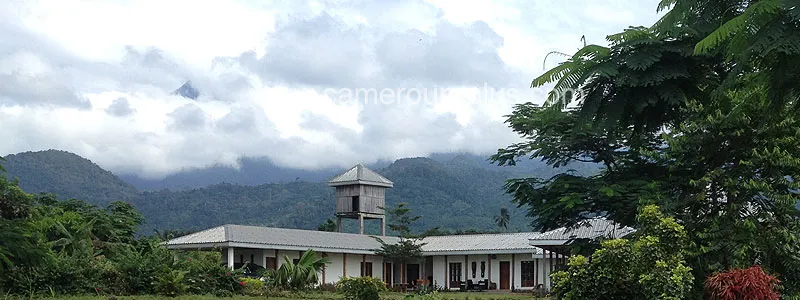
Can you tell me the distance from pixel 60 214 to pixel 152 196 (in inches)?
3798

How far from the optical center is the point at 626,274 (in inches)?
450

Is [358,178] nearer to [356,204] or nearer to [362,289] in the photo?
[356,204]

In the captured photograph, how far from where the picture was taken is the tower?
47.6m

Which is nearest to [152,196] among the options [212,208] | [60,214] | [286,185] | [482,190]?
[212,208]

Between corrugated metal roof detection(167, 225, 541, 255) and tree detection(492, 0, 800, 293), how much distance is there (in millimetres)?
17691

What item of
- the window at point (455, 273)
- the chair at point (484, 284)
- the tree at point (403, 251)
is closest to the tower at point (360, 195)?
the tree at point (403, 251)

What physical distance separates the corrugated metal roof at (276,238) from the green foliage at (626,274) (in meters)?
25.9

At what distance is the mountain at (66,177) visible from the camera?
12081cm

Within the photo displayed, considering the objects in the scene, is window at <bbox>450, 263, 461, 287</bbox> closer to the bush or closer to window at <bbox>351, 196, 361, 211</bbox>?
window at <bbox>351, 196, 361, 211</bbox>

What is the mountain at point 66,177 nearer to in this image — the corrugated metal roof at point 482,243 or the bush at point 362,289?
the corrugated metal roof at point 482,243

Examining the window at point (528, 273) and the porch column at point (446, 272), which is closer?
the window at point (528, 273)

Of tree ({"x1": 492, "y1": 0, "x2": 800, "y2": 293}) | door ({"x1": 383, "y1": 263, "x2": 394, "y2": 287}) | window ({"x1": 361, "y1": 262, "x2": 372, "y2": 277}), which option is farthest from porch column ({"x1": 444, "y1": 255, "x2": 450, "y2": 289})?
tree ({"x1": 492, "y1": 0, "x2": 800, "y2": 293})

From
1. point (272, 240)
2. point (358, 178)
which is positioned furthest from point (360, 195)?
point (272, 240)

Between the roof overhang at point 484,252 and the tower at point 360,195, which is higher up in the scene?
the tower at point 360,195
